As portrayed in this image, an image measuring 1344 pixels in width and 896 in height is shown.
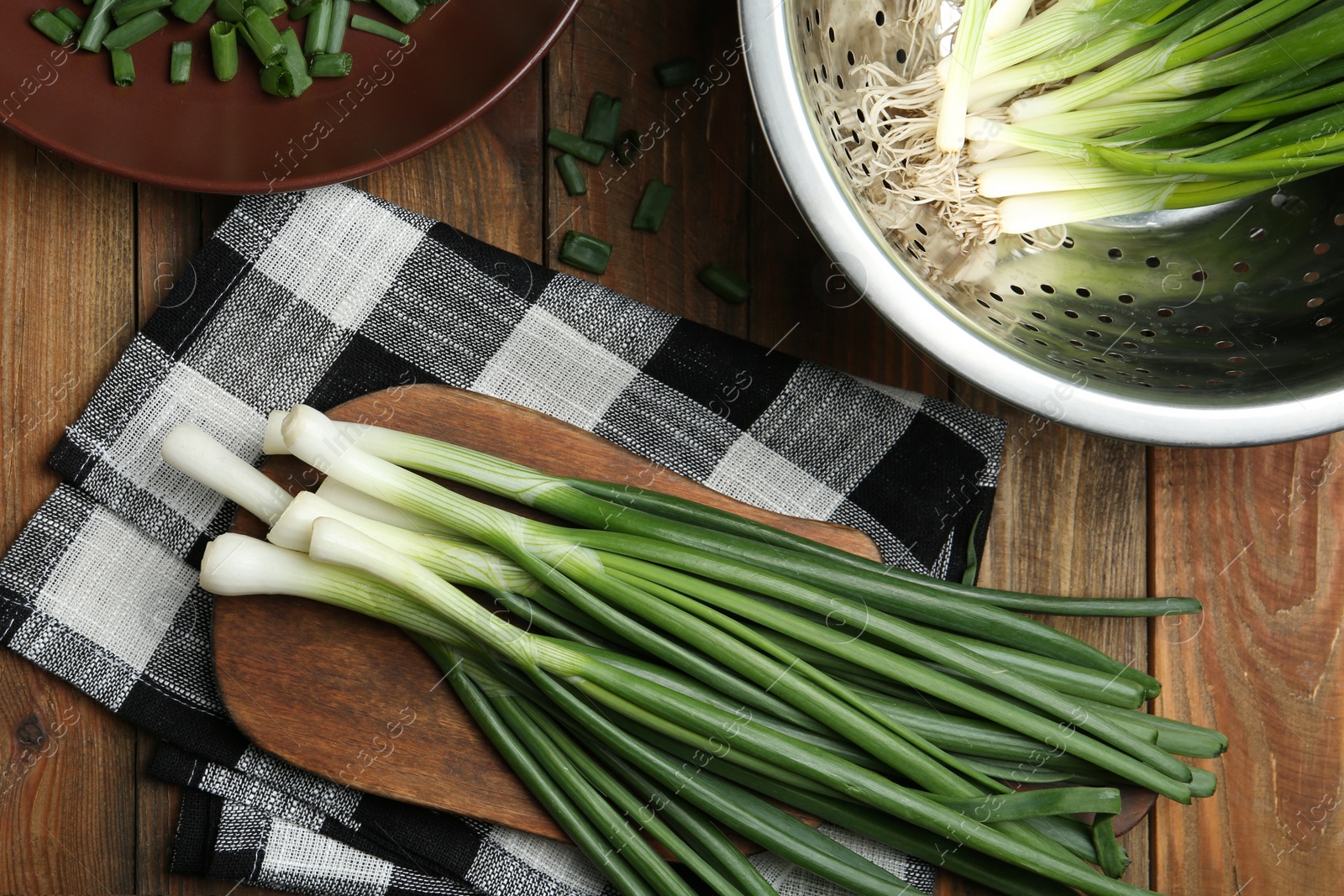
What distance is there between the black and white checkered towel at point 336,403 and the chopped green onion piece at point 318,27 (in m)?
0.16

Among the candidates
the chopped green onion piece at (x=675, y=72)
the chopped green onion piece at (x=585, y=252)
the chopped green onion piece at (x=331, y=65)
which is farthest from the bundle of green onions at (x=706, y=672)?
the chopped green onion piece at (x=675, y=72)

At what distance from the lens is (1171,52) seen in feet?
3.28

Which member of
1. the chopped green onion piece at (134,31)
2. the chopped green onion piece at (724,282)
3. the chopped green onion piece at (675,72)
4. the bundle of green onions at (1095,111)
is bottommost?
the chopped green onion piece at (134,31)

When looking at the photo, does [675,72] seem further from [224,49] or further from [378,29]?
[224,49]

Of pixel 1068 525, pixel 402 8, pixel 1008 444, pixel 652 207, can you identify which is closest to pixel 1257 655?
pixel 1068 525

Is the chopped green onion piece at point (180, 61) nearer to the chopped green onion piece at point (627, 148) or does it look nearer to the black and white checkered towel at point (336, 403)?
the black and white checkered towel at point (336, 403)

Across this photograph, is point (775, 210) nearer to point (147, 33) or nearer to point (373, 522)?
point (373, 522)

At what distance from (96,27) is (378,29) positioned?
30 centimetres

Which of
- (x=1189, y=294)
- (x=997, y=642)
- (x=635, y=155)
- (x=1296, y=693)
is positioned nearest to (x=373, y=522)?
(x=635, y=155)

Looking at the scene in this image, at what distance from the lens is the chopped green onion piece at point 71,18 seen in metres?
1.10

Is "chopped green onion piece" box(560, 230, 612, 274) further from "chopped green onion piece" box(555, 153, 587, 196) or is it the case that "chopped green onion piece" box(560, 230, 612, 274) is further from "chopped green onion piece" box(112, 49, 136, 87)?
"chopped green onion piece" box(112, 49, 136, 87)

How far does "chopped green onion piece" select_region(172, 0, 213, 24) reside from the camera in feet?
3.63

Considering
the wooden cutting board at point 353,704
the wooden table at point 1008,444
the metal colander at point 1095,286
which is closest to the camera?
the metal colander at point 1095,286

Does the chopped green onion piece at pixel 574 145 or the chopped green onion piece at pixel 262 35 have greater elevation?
the chopped green onion piece at pixel 574 145
